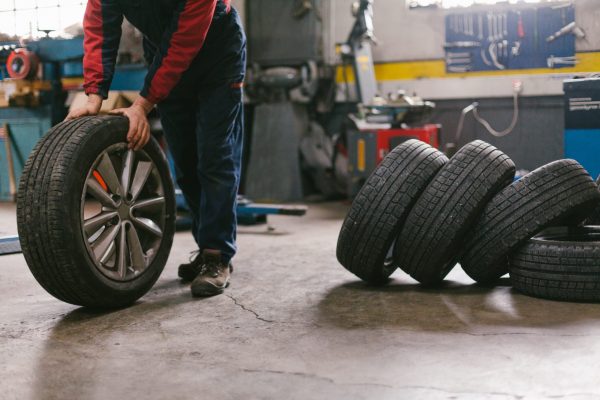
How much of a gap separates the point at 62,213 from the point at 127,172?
313 mm

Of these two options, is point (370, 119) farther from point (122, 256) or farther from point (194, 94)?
point (122, 256)

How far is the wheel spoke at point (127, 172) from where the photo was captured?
2209 millimetres

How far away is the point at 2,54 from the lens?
5.91 metres

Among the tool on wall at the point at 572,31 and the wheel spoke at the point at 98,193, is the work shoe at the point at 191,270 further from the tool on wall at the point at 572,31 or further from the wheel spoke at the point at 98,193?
the tool on wall at the point at 572,31

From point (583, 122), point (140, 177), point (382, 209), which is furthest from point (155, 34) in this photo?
point (583, 122)

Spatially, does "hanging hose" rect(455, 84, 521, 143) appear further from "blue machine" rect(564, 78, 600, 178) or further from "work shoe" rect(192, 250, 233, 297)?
"work shoe" rect(192, 250, 233, 297)

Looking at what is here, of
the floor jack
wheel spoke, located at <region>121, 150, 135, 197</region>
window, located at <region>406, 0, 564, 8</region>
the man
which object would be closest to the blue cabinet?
the floor jack

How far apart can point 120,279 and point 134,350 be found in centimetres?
44

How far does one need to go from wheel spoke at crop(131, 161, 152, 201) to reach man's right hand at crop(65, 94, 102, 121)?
216 millimetres

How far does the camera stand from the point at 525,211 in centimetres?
227

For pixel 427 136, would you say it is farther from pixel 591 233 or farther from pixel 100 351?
pixel 100 351

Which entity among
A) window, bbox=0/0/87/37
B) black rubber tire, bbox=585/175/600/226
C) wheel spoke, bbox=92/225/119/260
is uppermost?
window, bbox=0/0/87/37

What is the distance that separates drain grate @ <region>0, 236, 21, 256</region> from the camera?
11.0 feet

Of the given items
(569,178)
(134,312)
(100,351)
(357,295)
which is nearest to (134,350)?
(100,351)
